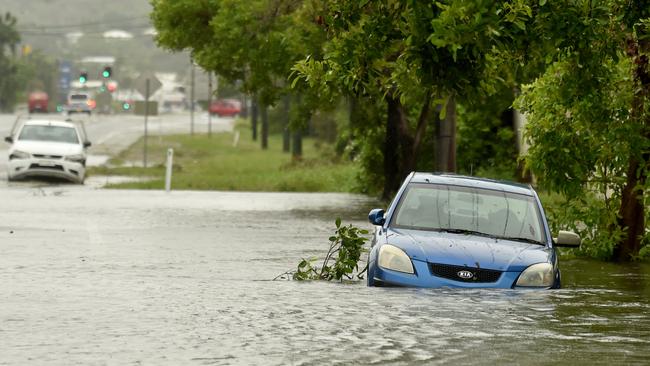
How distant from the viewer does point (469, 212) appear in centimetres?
1512

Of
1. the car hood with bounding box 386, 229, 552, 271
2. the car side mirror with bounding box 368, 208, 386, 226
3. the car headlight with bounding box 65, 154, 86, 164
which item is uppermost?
the car headlight with bounding box 65, 154, 86, 164

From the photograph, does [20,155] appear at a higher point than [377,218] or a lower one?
higher

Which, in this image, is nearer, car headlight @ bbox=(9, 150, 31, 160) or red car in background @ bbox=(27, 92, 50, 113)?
car headlight @ bbox=(9, 150, 31, 160)

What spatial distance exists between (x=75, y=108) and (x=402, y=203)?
112850mm

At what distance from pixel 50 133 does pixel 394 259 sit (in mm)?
27931

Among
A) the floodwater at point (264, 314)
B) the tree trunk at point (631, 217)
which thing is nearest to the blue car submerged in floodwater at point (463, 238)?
the floodwater at point (264, 314)

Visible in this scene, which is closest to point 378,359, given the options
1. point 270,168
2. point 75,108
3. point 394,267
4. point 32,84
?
point 394,267

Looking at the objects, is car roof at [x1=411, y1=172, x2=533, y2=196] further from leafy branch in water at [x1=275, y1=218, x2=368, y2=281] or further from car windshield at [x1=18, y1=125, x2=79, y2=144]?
car windshield at [x1=18, y1=125, x2=79, y2=144]

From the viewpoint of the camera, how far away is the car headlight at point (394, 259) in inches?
539

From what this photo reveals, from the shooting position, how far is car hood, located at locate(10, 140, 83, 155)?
3850cm

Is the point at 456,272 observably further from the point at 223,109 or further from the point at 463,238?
the point at 223,109

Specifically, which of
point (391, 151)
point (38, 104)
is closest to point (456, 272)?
point (391, 151)

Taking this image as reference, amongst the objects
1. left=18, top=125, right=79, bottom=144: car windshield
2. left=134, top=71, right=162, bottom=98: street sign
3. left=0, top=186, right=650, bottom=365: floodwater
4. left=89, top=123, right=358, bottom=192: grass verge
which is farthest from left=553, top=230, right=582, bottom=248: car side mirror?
left=134, top=71, right=162, bottom=98: street sign

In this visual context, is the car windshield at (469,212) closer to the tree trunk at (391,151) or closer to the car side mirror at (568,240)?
the car side mirror at (568,240)
